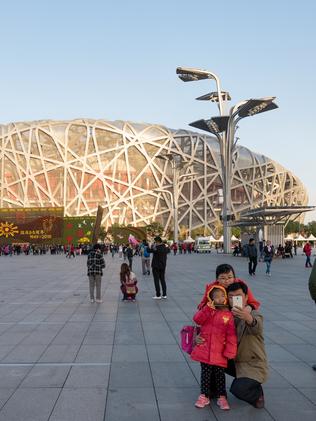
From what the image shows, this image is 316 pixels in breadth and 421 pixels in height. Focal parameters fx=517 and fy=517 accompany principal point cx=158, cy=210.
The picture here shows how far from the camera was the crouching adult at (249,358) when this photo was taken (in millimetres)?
4352

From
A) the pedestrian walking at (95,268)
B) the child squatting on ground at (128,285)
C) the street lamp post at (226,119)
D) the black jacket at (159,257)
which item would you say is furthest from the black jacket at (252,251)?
the street lamp post at (226,119)

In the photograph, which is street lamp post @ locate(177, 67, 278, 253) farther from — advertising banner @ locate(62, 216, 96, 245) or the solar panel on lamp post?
advertising banner @ locate(62, 216, 96, 245)

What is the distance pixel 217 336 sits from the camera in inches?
171

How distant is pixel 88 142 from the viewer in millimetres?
92500

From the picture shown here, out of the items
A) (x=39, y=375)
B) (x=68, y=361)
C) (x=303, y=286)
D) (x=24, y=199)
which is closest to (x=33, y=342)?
(x=68, y=361)

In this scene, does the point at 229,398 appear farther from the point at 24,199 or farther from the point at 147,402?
the point at 24,199

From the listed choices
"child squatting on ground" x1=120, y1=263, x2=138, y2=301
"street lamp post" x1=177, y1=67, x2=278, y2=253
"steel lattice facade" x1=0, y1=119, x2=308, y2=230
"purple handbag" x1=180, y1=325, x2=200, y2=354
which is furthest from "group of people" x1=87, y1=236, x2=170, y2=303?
"steel lattice facade" x1=0, y1=119, x2=308, y2=230

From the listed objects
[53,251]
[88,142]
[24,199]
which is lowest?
[53,251]

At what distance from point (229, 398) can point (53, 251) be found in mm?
59019

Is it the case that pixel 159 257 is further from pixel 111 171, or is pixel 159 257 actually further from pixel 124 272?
pixel 111 171

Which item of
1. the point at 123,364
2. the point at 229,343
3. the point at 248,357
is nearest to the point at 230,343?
the point at 229,343

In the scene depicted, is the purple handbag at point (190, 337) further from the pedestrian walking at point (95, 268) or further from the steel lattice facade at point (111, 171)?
the steel lattice facade at point (111, 171)

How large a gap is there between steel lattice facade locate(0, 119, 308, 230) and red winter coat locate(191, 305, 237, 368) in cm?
8685

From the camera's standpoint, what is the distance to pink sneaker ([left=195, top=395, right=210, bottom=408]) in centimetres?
446
